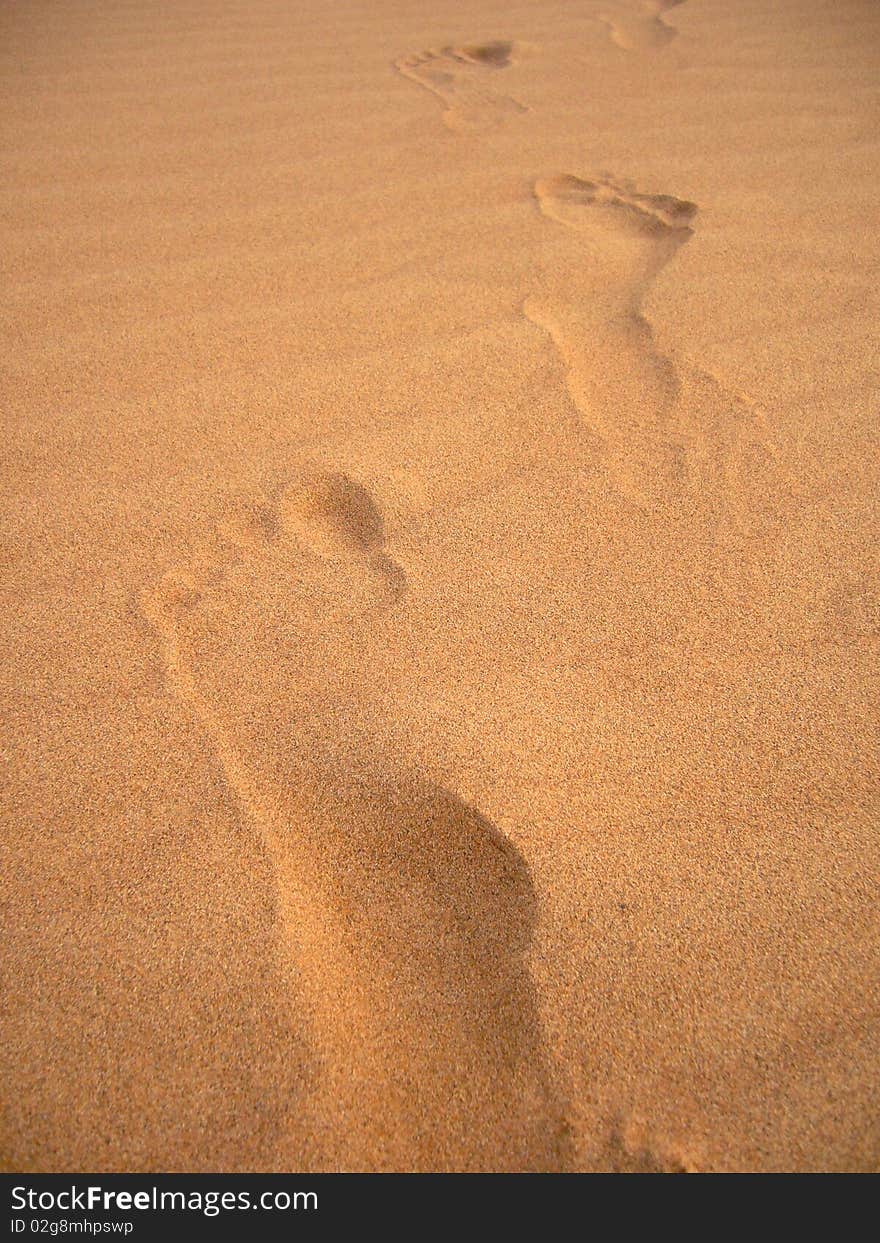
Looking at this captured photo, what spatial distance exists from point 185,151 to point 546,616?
6.00 ft

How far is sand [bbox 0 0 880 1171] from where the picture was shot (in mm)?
723

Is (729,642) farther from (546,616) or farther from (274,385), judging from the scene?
(274,385)

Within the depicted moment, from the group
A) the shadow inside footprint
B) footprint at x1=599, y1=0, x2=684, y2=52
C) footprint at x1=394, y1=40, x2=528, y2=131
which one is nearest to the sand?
the shadow inside footprint

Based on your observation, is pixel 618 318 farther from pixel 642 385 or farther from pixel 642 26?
pixel 642 26

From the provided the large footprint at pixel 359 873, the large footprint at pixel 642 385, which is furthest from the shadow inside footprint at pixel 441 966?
the large footprint at pixel 642 385

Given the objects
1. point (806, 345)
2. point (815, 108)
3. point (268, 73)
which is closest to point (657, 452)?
point (806, 345)

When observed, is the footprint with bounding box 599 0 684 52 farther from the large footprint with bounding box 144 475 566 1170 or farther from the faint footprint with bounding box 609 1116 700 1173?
the faint footprint with bounding box 609 1116 700 1173

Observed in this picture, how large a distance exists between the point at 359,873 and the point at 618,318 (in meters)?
1.21

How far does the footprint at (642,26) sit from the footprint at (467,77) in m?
0.39

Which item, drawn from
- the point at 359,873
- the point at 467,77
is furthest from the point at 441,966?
the point at 467,77

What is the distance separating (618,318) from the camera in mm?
1556

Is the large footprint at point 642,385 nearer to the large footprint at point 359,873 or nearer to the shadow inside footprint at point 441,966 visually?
the large footprint at point 359,873

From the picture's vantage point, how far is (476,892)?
0.82 metres

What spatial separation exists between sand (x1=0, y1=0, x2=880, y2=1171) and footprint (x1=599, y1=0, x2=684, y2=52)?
108 centimetres
